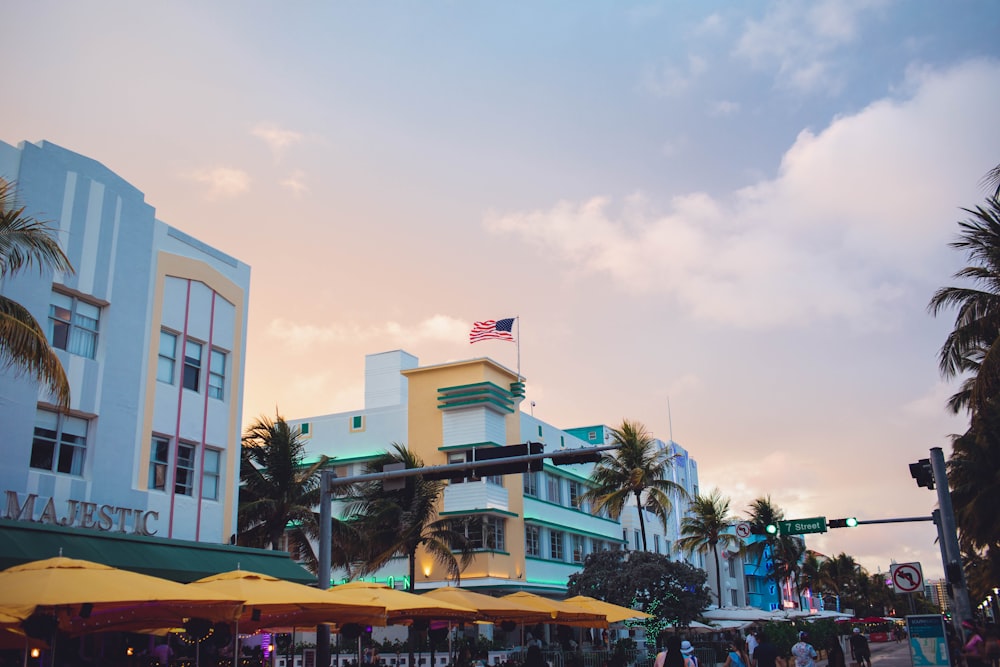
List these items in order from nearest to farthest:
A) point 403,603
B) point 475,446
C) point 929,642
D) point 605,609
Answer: point 929,642
point 403,603
point 605,609
point 475,446

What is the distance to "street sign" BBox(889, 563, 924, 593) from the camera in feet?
62.1

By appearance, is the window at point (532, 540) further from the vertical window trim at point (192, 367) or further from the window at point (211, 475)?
the vertical window trim at point (192, 367)

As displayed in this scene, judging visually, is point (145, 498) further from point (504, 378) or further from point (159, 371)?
point (504, 378)

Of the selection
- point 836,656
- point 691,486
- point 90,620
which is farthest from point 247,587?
point 691,486

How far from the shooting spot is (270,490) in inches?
1294

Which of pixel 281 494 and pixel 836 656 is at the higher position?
pixel 281 494

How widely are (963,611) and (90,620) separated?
→ 16969mm

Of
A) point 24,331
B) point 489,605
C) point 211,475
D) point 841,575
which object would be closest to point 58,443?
point 211,475

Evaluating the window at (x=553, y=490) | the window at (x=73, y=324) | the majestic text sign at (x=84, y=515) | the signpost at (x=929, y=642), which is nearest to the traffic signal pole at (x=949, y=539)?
the signpost at (x=929, y=642)

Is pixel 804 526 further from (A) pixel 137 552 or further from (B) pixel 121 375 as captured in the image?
(B) pixel 121 375

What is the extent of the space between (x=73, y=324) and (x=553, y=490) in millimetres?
30776

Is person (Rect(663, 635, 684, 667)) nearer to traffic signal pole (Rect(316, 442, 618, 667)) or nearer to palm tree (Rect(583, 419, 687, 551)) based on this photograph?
traffic signal pole (Rect(316, 442, 618, 667))

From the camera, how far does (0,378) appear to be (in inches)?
784

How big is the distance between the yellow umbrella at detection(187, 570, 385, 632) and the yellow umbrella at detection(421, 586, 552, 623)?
4.15 metres
